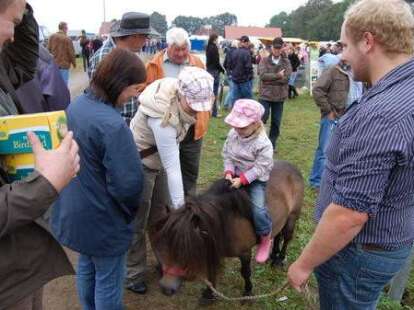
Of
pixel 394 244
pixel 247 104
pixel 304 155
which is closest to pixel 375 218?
pixel 394 244

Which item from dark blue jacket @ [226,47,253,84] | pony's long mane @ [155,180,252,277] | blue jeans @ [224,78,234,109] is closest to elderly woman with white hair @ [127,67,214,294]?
pony's long mane @ [155,180,252,277]

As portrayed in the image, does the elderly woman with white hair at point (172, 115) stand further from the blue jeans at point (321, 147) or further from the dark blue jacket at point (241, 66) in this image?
the dark blue jacket at point (241, 66)

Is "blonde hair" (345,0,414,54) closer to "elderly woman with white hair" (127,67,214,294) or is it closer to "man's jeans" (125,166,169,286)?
"elderly woman with white hair" (127,67,214,294)

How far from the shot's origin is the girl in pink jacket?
118 inches

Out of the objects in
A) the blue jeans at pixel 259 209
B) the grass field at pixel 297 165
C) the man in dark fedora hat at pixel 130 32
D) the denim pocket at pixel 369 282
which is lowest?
the grass field at pixel 297 165

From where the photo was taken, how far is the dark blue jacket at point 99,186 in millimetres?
2055

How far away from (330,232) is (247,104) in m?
1.63

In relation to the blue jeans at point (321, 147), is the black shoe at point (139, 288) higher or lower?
lower

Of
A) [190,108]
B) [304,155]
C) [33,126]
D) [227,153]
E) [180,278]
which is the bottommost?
[304,155]

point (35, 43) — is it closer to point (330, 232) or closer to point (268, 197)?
point (330, 232)

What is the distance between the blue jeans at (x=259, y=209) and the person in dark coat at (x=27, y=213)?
1.78 metres

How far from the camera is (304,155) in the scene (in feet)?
24.5

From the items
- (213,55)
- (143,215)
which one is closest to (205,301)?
(143,215)

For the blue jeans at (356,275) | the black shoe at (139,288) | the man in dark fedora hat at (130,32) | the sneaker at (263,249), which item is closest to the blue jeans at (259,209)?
the sneaker at (263,249)
